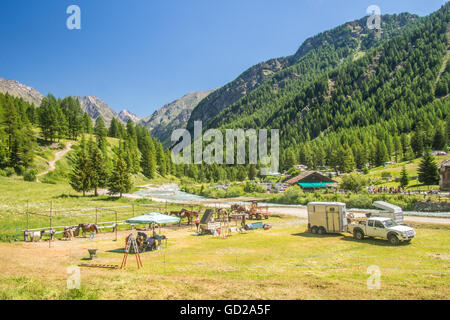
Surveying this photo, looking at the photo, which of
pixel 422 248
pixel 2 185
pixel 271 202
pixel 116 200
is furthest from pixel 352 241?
pixel 2 185

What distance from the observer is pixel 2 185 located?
5569cm

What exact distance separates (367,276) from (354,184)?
49.9 metres

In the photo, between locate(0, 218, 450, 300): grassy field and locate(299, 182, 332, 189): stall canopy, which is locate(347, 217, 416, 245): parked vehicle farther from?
locate(299, 182, 332, 189): stall canopy

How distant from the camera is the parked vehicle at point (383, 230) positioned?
19062mm

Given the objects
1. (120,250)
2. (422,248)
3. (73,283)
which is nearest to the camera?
(73,283)

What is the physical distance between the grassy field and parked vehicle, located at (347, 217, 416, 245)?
637 mm

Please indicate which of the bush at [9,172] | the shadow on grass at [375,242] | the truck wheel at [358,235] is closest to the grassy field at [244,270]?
the shadow on grass at [375,242]

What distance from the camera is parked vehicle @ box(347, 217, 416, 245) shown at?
19062 millimetres

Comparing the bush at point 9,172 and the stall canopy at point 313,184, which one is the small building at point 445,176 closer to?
the stall canopy at point 313,184

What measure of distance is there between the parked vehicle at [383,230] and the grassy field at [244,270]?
64cm

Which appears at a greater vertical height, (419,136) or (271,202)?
(419,136)

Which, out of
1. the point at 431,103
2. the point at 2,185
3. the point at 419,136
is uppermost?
the point at 431,103

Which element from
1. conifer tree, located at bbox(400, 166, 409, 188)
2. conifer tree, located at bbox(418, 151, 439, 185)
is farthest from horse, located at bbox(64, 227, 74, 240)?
conifer tree, located at bbox(418, 151, 439, 185)
